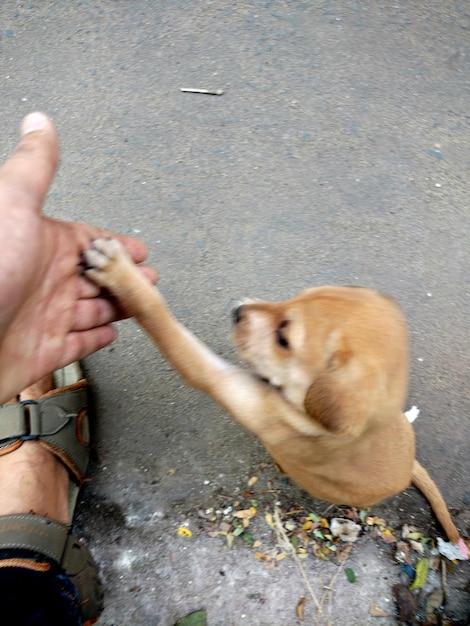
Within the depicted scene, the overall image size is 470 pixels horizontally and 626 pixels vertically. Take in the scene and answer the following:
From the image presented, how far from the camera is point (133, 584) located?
115 inches

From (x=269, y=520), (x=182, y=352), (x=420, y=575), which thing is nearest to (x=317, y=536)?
(x=269, y=520)

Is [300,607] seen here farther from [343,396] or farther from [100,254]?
[100,254]

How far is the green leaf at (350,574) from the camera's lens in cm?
296

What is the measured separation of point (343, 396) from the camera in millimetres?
2104

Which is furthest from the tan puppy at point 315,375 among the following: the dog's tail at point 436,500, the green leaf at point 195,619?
the green leaf at point 195,619

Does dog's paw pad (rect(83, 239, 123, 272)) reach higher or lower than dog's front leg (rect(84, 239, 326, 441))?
higher

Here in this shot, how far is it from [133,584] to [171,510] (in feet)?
1.29

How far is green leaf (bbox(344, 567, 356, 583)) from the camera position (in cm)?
296

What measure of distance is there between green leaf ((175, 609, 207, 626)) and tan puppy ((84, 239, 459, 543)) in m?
0.85

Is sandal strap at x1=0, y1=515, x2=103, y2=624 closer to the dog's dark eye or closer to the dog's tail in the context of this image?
the dog's dark eye

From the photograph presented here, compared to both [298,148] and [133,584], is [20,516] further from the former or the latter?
[298,148]

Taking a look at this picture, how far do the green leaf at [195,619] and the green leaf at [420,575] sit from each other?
1038 millimetres

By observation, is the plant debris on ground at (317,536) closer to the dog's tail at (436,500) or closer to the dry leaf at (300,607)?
the dry leaf at (300,607)

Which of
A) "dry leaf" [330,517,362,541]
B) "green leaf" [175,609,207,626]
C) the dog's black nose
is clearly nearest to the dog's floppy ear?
the dog's black nose
